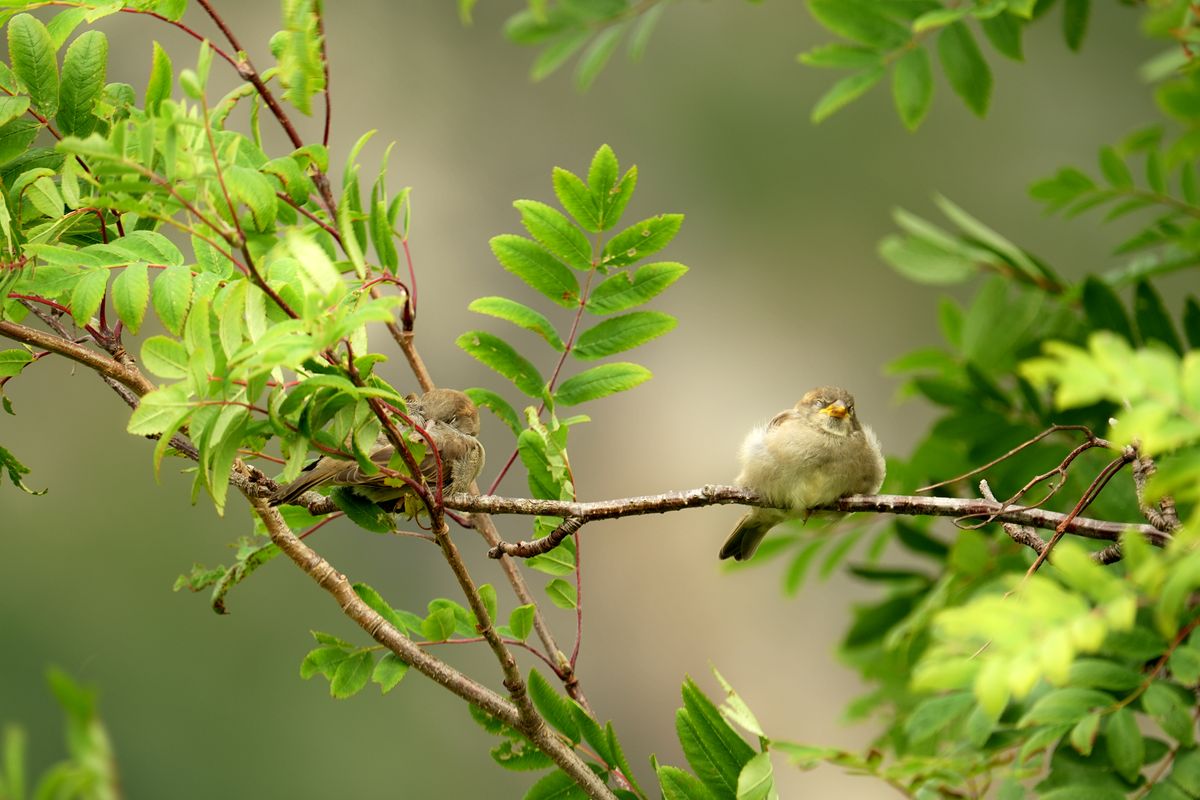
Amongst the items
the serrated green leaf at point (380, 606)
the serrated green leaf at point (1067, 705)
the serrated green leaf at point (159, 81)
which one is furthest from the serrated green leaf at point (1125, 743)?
the serrated green leaf at point (159, 81)

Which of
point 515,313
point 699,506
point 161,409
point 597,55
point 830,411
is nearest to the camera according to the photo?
point 161,409

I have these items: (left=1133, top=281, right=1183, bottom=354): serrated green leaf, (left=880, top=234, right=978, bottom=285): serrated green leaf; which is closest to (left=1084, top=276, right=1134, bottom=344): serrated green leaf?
(left=1133, top=281, right=1183, bottom=354): serrated green leaf

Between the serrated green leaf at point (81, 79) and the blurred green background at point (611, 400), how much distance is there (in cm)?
300

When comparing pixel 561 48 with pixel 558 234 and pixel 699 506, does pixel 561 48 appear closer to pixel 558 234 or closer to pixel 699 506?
pixel 558 234

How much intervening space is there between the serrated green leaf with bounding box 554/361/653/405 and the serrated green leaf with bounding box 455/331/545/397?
0.14 ft

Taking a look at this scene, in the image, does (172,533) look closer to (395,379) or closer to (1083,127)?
(395,379)

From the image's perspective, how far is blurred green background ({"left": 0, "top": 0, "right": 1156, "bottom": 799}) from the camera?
4.87m

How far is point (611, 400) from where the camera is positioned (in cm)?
532

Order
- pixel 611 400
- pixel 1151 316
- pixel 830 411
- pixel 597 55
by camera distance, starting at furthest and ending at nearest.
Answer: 1. pixel 611 400
2. pixel 830 411
3. pixel 1151 316
4. pixel 597 55

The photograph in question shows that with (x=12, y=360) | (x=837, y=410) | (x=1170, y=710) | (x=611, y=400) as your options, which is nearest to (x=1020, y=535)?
(x=1170, y=710)

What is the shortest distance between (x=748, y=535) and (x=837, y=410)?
31 centimetres

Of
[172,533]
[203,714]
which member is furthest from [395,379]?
[203,714]

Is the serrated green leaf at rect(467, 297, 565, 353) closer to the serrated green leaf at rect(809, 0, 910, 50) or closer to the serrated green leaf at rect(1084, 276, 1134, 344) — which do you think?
the serrated green leaf at rect(809, 0, 910, 50)

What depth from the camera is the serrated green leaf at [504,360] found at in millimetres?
1682
